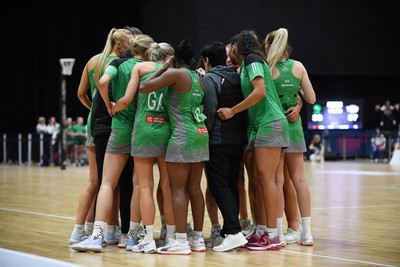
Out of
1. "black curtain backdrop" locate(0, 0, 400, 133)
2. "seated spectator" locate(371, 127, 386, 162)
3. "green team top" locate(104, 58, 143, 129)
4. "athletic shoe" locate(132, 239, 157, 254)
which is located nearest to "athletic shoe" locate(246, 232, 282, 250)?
"athletic shoe" locate(132, 239, 157, 254)

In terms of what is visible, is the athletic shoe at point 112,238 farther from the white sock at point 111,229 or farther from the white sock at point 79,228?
the white sock at point 79,228

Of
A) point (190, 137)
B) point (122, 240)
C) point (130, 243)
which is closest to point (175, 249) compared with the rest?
point (130, 243)

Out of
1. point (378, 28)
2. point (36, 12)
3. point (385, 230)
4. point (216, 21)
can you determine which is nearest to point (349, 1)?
point (378, 28)

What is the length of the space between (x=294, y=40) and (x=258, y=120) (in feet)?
62.2

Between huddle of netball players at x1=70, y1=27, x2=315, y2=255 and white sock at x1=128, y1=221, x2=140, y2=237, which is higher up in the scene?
huddle of netball players at x1=70, y1=27, x2=315, y2=255

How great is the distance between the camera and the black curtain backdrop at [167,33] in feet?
78.3

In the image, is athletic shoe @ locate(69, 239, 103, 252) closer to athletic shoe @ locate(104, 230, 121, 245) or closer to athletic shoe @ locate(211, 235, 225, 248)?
athletic shoe @ locate(104, 230, 121, 245)

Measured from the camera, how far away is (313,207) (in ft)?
31.2

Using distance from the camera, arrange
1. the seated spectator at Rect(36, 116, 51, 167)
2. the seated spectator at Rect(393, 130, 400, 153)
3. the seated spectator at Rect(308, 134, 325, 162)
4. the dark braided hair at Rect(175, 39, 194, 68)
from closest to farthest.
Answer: the dark braided hair at Rect(175, 39, 194, 68)
the seated spectator at Rect(36, 116, 51, 167)
the seated spectator at Rect(393, 130, 400, 153)
the seated spectator at Rect(308, 134, 325, 162)

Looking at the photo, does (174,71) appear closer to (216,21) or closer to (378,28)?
(216,21)

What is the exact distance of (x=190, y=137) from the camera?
5.88 metres

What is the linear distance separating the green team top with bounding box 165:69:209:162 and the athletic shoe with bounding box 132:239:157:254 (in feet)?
2.11

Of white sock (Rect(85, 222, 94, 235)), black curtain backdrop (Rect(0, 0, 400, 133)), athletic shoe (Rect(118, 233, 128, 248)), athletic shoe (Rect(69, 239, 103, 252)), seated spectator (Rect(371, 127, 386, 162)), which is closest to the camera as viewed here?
athletic shoe (Rect(69, 239, 103, 252))

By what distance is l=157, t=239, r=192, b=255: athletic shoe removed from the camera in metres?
5.84
